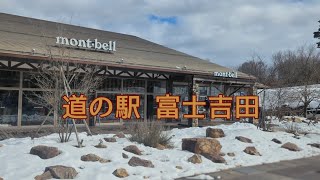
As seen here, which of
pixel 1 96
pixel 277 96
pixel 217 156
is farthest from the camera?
pixel 277 96

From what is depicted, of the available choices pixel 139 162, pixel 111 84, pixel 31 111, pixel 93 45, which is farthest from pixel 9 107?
pixel 139 162

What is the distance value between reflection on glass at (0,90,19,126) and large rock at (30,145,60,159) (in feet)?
29.3

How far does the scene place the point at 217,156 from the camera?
11.6 m

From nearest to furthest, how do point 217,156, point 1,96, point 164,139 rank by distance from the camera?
1. point 217,156
2. point 164,139
3. point 1,96

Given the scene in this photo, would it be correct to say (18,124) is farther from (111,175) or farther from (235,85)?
(235,85)

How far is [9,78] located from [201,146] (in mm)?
10358

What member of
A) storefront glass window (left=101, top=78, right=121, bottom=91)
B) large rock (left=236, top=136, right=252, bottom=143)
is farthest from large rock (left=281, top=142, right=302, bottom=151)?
storefront glass window (left=101, top=78, right=121, bottom=91)

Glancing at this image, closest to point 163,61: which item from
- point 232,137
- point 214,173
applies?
point 232,137

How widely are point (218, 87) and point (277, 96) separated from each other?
16.5 feet

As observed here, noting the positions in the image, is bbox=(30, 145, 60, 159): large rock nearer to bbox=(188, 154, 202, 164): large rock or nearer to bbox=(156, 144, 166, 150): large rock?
bbox=(156, 144, 166, 150): large rock

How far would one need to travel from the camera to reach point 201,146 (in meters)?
11.9

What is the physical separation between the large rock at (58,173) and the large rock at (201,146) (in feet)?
12.8

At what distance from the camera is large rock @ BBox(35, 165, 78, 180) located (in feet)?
28.8


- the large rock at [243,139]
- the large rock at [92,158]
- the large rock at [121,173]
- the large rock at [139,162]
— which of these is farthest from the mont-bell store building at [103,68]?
the large rock at [243,139]
